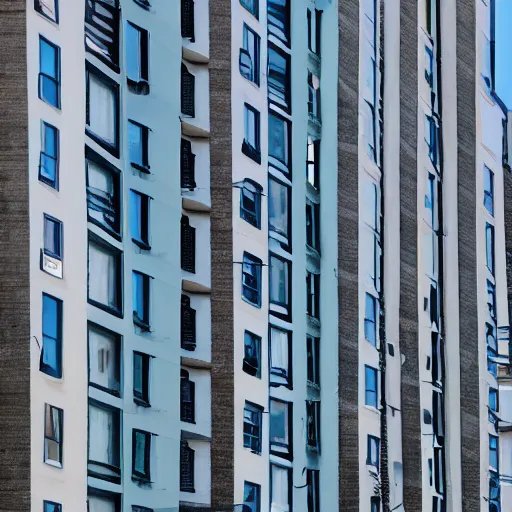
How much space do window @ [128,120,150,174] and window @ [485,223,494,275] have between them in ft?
67.4

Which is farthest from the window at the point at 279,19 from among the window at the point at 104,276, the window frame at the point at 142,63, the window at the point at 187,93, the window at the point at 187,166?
the window at the point at 104,276

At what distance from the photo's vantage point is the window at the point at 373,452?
161 ft

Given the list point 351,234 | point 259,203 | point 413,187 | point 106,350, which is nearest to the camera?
point 106,350

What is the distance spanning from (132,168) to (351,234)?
963 cm

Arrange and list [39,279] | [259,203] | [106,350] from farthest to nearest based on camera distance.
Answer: [259,203] → [106,350] → [39,279]

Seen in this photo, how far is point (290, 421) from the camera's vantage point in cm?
4575

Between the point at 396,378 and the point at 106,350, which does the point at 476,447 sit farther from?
the point at 106,350

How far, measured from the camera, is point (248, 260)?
44.2 meters

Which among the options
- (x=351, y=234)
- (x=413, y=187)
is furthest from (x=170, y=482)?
(x=413, y=187)

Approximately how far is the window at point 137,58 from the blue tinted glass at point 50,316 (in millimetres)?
6588

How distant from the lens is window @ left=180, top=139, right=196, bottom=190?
142 ft

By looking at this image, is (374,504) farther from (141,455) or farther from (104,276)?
(104,276)

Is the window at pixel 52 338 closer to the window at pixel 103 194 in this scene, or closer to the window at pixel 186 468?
the window at pixel 103 194

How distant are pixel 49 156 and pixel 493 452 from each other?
2599 centimetres
